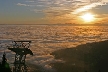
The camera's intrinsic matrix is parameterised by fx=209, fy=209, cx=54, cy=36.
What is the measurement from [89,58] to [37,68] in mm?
14076

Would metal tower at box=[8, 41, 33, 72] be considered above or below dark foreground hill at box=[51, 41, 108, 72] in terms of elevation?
above

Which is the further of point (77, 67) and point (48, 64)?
point (48, 64)

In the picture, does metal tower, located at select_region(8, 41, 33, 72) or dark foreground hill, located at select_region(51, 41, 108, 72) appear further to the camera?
dark foreground hill, located at select_region(51, 41, 108, 72)

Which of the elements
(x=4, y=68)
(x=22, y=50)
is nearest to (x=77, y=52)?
(x=22, y=50)

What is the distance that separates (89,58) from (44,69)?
43.1 ft

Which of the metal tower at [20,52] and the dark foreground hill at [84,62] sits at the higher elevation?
the metal tower at [20,52]

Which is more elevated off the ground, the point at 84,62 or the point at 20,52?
the point at 20,52

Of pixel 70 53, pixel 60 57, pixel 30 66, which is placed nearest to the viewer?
pixel 30 66

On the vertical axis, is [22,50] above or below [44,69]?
above

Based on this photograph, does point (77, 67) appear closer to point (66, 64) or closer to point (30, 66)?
point (66, 64)

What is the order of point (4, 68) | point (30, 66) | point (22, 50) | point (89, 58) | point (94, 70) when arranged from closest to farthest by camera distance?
point (4, 68), point (22, 50), point (94, 70), point (30, 66), point (89, 58)

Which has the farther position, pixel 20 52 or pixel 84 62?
pixel 84 62

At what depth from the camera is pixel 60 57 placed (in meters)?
54.7

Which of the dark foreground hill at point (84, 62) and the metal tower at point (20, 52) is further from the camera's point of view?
the dark foreground hill at point (84, 62)
